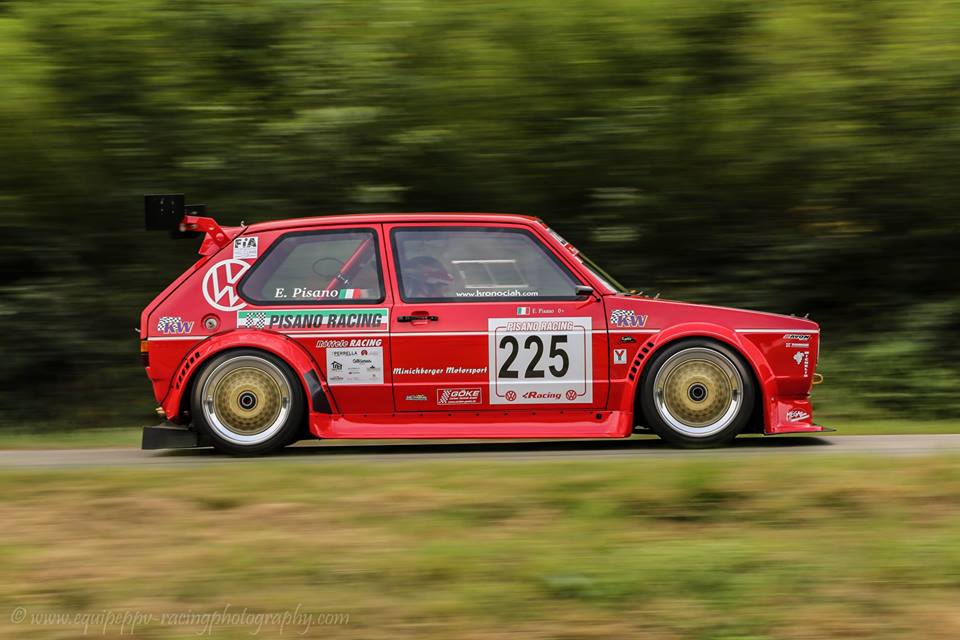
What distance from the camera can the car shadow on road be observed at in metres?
8.78

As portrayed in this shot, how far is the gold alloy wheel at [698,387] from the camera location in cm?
859

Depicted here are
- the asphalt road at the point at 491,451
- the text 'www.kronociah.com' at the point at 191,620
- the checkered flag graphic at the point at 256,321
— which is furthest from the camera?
the checkered flag graphic at the point at 256,321

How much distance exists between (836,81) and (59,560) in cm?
927

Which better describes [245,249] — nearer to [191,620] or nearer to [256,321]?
[256,321]

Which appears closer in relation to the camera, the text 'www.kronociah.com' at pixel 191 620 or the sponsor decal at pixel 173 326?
the text 'www.kronociah.com' at pixel 191 620

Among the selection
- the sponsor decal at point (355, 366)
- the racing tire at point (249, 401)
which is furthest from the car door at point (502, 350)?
the racing tire at point (249, 401)

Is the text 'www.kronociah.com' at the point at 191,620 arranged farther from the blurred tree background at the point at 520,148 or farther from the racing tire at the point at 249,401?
the blurred tree background at the point at 520,148

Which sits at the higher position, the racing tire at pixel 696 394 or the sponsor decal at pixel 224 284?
the sponsor decal at pixel 224 284

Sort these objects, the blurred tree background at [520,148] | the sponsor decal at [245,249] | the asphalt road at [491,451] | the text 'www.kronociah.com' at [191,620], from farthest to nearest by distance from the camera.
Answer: the blurred tree background at [520,148], the sponsor decal at [245,249], the asphalt road at [491,451], the text 'www.kronociah.com' at [191,620]

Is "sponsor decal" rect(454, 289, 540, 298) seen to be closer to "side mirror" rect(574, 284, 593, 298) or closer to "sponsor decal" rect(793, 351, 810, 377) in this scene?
"side mirror" rect(574, 284, 593, 298)

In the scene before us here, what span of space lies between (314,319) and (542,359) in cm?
168

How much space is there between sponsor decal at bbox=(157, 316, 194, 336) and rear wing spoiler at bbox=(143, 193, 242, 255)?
59cm

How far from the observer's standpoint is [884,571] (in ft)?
18.0

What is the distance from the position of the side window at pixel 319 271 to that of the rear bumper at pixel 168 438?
1.09 m
